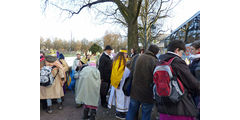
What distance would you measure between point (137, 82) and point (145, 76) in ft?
0.75

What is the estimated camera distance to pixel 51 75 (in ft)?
14.0

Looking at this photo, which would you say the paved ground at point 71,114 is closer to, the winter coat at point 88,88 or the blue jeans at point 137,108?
the winter coat at point 88,88

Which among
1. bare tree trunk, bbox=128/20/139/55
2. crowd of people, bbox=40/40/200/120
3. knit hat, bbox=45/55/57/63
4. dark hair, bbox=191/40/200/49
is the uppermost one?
bare tree trunk, bbox=128/20/139/55

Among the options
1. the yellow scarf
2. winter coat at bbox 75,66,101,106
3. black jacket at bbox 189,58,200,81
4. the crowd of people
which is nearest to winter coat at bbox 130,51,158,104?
the crowd of people

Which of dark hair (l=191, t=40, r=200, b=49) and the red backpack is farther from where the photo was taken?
the red backpack

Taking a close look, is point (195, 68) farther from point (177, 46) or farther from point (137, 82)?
point (137, 82)

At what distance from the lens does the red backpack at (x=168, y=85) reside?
1954 millimetres

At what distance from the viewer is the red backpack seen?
1954 millimetres

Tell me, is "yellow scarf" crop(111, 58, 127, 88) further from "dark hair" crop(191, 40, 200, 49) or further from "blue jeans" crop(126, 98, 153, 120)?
"dark hair" crop(191, 40, 200, 49)

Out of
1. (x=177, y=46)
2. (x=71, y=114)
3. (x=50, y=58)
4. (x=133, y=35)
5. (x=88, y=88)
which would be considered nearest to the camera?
(x=177, y=46)

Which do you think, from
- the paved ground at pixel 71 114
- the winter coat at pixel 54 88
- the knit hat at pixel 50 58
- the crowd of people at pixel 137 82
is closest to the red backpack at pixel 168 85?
the crowd of people at pixel 137 82

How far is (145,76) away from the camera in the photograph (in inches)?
116

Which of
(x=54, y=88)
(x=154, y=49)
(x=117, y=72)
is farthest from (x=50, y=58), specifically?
(x=154, y=49)
